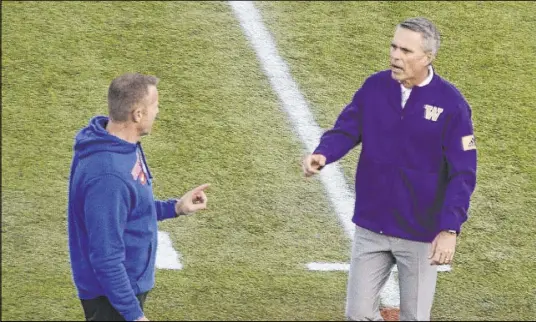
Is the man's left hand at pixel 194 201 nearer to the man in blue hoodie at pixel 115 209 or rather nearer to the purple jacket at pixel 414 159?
the man in blue hoodie at pixel 115 209

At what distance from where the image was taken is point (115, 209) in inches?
218

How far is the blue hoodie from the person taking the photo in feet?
18.1

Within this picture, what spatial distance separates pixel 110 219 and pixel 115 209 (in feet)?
0.15

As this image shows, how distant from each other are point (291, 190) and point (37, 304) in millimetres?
2103

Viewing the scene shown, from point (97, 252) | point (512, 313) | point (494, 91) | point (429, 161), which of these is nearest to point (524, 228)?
point (512, 313)

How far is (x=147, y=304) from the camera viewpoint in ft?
24.6

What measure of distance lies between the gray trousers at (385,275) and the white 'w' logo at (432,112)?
58 cm

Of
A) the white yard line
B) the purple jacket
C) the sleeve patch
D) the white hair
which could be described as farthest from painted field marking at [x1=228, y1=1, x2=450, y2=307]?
the white hair

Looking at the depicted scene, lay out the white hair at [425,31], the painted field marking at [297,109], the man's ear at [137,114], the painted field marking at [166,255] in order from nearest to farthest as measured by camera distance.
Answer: the man's ear at [137,114] → the white hair at [425,31] → the painted field marking at [166,255] → the painted field marking at [297,109]

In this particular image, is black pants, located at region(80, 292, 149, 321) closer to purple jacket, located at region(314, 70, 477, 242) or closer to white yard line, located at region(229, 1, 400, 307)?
purple jacket, located at region(314, 70, 477, 242)

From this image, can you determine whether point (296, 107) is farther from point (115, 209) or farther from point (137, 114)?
point (115, 209)

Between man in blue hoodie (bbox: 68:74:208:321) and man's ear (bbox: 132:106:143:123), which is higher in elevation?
man's ear (bbox: 132:106:143:123)

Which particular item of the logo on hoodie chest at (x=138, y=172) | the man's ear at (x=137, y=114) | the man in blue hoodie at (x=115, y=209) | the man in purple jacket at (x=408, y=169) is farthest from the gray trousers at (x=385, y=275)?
the man's ear at (x=137, y=114)

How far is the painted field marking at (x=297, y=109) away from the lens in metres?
8.46
